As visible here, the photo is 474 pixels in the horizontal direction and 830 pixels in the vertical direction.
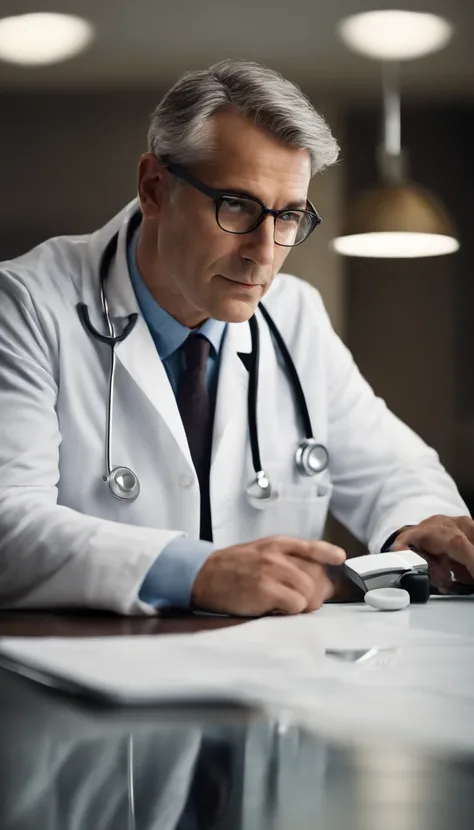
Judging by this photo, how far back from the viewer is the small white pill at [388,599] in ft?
3.55

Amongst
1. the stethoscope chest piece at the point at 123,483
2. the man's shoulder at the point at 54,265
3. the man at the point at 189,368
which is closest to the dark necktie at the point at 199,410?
the man at the point at 189,368

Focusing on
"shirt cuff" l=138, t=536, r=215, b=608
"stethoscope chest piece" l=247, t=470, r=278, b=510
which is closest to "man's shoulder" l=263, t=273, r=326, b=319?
"stethoscope chest piece" l=247, t=470, r=278, b=510

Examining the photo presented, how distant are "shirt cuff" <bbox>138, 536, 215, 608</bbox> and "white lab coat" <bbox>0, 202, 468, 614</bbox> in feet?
0.04

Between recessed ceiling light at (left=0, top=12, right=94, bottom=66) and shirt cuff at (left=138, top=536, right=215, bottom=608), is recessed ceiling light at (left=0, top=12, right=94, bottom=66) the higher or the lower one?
the higher one

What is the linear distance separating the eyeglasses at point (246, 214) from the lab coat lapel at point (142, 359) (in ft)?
0.59

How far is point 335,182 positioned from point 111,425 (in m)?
0.77

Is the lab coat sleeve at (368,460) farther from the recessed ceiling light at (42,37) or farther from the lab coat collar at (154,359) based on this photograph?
the recessed ceiling light at (42,37)

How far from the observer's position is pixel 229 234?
1456mm

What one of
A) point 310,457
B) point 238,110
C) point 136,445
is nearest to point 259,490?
point 310,457

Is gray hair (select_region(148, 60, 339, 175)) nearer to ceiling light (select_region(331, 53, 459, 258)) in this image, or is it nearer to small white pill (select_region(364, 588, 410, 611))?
ceiling light (select_region(331, 53, 459, 258))

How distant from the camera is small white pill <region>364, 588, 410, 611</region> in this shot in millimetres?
1083

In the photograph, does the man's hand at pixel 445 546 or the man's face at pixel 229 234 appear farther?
the man's face at pixel 229 234

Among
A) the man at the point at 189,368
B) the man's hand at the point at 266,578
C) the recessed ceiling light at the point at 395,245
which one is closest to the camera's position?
the man's hand at the point at 266,578

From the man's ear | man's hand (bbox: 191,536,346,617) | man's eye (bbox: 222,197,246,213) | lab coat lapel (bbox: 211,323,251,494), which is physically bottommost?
man's hand (bbox: 191,536,346,617)
